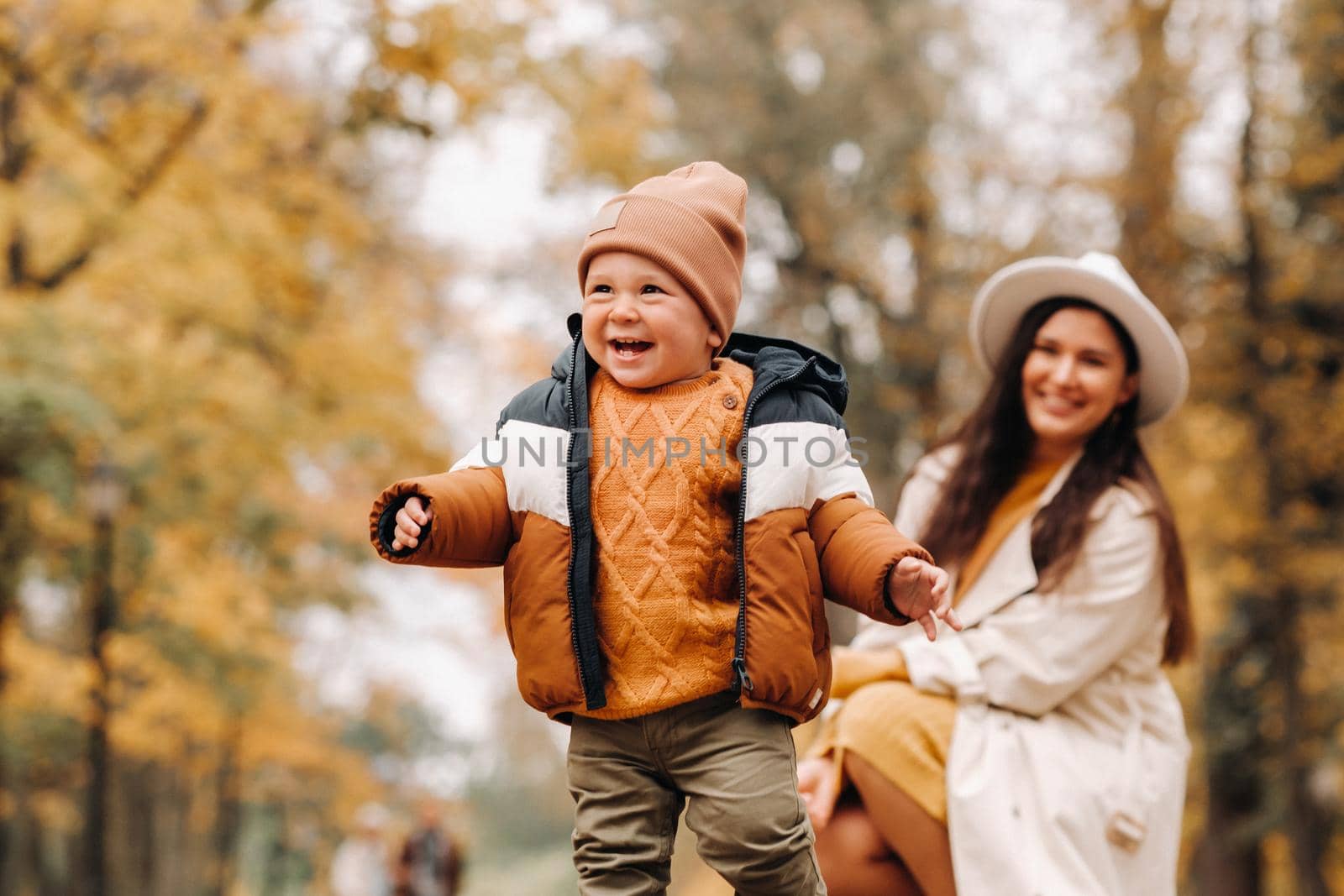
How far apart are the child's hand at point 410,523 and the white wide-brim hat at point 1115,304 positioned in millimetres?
2394

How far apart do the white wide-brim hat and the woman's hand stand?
1500mm

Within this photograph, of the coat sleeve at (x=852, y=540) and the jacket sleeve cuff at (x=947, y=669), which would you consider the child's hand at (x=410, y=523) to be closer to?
the coat sleeve at (x=852, y=540)

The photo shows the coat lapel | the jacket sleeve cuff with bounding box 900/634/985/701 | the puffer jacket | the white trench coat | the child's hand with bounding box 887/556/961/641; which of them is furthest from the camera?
the coat lapel

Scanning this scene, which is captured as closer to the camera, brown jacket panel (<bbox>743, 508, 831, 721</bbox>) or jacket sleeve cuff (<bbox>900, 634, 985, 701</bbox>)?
brown jacket panel (<bbox>743, 508, 831, 721</bbox>)

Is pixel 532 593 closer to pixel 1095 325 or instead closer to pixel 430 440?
pixel 1095 325

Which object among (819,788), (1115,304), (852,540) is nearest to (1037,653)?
(819,788)

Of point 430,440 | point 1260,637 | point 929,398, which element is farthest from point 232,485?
point 1260,637

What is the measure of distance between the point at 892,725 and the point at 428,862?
10200mm

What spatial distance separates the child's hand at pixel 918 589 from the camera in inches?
90.4

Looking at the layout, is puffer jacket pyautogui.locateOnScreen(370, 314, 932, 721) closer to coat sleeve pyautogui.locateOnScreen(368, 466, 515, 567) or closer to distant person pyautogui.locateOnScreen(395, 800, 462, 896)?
coat sleeve pyautogui.locateOnScreen(368, 466, 515, 567)

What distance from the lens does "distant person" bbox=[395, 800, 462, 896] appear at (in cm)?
1293

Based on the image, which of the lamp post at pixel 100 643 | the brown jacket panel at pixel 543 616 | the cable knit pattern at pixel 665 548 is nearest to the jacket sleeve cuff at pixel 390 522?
the brown jacket panel at pixel 543 616

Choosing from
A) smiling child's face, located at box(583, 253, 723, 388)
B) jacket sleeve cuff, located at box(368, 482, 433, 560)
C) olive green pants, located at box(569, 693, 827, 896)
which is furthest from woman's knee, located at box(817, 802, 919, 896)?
jacket sleeve cuff, located at box(368, 482, 433, 560)

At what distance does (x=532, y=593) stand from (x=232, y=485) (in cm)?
996
